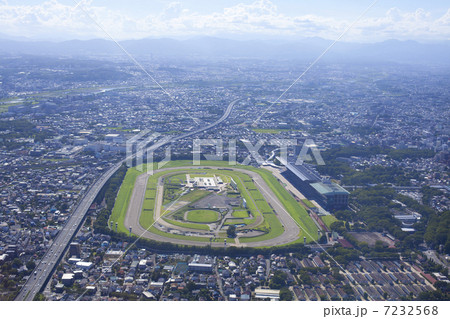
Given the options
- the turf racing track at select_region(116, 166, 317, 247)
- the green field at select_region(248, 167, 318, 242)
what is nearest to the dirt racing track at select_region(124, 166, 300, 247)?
the turf racing track at select_region(116, 166, 317, 247)

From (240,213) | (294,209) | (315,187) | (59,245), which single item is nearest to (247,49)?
(315,187)

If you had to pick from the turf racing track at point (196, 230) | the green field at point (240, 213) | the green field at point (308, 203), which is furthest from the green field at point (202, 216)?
the green field at point (308, 203)

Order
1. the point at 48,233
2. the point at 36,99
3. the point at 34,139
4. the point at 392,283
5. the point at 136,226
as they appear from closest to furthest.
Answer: the point at 392,283, the point at 48,233, the point at 136,226, the point at 34,139, the point at 36,99

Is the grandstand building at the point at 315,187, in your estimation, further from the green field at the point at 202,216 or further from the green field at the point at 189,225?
the green field at the point at 189,225

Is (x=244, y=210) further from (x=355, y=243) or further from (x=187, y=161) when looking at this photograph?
(x=187, y=161)

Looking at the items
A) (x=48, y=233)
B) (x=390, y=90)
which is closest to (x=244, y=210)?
(x=48, y=233)

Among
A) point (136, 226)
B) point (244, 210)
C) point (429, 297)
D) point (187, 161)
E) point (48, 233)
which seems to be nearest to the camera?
point (429, 297)
